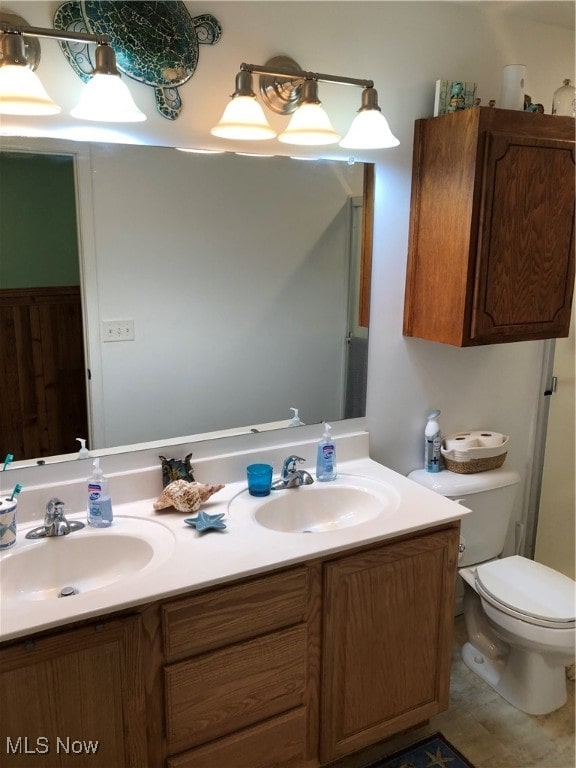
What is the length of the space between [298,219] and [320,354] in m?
0.45

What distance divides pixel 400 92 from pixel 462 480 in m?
1.33

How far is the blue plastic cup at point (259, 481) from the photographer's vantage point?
1.86 m

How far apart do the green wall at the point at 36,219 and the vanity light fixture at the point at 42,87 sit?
150 mm

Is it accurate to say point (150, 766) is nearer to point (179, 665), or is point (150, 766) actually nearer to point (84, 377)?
point (179, 665)

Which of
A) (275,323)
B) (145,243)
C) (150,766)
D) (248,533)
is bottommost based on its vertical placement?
(150,766)

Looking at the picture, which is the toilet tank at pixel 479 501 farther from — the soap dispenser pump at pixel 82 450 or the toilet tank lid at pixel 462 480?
the soap dispenser pump at pixel 82 450

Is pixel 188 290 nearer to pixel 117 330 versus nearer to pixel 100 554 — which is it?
pixel 117 330

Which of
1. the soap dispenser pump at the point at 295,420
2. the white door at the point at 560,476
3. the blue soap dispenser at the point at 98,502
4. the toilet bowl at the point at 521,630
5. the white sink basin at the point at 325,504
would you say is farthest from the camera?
the white door at the point at 560,476

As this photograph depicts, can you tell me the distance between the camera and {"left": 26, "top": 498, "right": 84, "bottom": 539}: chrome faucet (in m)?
1.56

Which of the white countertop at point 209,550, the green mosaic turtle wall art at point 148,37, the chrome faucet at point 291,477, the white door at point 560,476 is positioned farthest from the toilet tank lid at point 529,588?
the green mosaic turtle wall art at point 148,37

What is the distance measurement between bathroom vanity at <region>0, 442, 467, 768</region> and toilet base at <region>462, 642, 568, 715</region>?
1.19 ft

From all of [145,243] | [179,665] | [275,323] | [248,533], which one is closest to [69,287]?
[145,243]

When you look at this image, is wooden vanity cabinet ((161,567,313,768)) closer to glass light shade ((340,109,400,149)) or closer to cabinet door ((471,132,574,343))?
cabinet door ((471,132,574,343))

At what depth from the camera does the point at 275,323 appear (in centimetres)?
201
